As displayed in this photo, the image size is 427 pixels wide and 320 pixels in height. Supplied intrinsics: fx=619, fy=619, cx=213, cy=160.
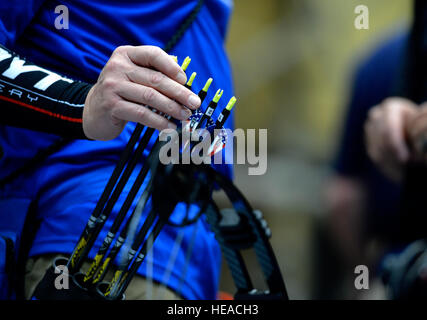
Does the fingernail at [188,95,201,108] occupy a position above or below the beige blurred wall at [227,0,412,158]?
below

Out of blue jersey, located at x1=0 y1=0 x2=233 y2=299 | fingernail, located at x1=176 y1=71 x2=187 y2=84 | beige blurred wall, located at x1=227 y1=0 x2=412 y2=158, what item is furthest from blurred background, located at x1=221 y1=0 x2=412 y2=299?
fingernail, located at x1=176 y1=71 x2=187 y2=84

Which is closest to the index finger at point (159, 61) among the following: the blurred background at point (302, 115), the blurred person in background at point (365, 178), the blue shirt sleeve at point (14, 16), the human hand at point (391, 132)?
the blue shirt sleeve at point (14, 16)

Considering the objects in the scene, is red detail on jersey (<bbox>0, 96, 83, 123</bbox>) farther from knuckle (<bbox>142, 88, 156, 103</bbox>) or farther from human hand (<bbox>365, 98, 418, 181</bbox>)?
human hand (<bbox>365, 98, 418, 181</bbox>)

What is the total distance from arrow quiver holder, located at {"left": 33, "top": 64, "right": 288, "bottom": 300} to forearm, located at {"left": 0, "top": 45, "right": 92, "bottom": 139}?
6 centimetres

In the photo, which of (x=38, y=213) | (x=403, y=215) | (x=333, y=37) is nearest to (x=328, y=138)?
(x=333, y=37)

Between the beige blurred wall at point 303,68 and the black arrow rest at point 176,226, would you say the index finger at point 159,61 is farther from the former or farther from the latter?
the beige blurred wall at point 303,68

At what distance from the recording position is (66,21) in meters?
0.65

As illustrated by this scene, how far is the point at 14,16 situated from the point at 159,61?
0.19 meters

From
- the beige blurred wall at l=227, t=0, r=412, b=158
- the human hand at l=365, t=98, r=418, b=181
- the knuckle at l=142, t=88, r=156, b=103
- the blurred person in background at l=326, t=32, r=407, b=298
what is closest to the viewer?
the knuckle at l=142, t=88, r=156, b=103

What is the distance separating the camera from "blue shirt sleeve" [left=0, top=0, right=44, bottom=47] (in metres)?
0.63

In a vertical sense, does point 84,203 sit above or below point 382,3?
below

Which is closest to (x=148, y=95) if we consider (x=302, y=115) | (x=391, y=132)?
(x=391, y=132)

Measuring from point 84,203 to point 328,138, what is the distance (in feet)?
6.75
